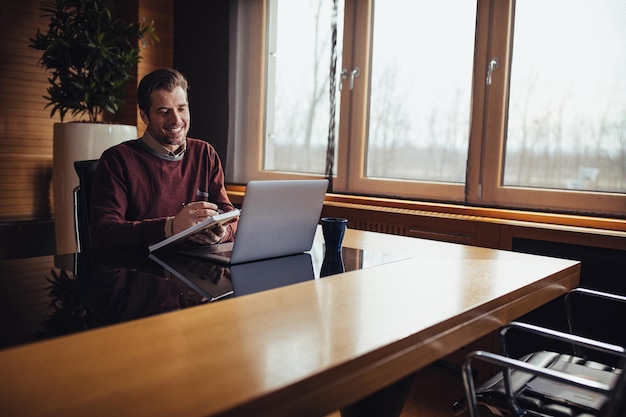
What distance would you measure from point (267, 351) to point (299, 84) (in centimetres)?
321

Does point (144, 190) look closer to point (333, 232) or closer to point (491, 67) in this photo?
point (333, 232)

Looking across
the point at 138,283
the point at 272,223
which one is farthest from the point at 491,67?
the point at 138,283

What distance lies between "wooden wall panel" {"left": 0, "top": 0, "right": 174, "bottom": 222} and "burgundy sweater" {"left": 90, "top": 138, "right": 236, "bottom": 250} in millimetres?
1998

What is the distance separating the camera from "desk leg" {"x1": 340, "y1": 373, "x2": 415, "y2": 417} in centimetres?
158

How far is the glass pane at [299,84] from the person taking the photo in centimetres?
389

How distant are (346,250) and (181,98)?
897 millimetres

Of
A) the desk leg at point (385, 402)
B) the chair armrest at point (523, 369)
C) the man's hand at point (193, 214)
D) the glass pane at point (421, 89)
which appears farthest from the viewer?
the glass pane at point (421, 89)

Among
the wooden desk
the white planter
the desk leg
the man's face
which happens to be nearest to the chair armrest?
the wooden desk

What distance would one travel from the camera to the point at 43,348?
99 centimetres

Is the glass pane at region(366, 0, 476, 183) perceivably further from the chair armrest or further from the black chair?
the chair armrest

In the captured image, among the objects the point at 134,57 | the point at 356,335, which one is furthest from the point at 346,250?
the point at 134,57

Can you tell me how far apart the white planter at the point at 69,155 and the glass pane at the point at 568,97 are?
234cm

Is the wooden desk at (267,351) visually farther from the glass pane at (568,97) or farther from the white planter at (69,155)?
the white planter at (69,155)

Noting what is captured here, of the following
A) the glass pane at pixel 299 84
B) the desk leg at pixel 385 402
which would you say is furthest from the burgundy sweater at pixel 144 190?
the glass pane at pixel 299 84
